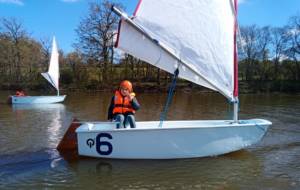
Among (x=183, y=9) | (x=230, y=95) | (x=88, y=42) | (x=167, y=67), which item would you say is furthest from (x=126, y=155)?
(x=88, y=42)

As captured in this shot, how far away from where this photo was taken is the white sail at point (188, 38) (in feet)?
27.7

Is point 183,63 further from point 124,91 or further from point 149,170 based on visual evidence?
point 149,170

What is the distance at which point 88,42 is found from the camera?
48.4 metres

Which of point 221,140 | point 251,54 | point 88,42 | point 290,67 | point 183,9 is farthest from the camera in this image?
point 251,54

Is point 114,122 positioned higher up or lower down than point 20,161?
higher up

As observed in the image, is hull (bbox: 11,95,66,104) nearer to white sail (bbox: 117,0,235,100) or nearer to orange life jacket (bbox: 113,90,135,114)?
orange life jacket (bbox: 113,90,135,114)

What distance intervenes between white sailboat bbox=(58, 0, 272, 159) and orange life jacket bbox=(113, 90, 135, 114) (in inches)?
23.0

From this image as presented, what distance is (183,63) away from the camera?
8836 millimetres

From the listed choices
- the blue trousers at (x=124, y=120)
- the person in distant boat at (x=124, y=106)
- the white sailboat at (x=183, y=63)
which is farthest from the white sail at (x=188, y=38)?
the blue trousers at (x=124, y=120)

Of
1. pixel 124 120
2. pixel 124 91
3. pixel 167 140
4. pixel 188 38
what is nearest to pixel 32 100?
pixel 124 120

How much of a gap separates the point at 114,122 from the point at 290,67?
52.6 m

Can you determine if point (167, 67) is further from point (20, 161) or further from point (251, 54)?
point (251, 54)

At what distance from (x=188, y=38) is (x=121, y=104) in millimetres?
2245

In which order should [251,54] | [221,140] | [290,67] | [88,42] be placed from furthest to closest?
1. [251,54]
2. [290,67]
3. [88,42]
4. [221,140]
